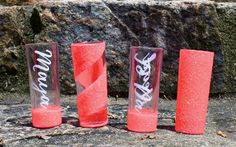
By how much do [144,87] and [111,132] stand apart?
0.19 meters

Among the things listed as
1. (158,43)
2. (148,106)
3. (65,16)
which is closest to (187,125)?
(148,106)

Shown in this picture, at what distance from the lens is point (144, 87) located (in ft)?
5.96

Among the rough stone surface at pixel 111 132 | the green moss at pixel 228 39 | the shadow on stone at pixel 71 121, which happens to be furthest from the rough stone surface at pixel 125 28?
the shadow on stone at pixel 71 121

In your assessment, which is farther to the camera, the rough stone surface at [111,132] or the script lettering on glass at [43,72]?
the script lettering on glass at [43,72]

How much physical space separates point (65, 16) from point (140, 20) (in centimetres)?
31

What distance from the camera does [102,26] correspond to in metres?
2.27

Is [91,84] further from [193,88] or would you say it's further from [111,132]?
[193,88]

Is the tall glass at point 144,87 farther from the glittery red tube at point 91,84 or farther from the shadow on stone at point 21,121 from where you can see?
the shadow on stone at point 21,121

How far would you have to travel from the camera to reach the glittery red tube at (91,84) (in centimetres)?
184

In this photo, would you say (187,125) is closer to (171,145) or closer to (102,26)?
(171,145)

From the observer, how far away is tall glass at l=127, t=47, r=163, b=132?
179 centimetres

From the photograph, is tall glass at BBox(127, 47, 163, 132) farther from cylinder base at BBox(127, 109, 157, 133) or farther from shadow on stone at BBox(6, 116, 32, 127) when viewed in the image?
shadow on stone at BBox(6, 116, 32, 127)

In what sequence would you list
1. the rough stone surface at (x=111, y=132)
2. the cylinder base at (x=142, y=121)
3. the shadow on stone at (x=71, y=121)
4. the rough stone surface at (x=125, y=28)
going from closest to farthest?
the rough stone surface at (x=111, y=132) → the cylinder base at (x=142, y=121) → the shadow on stone at (x=71, y=121) → the rough stone surface at (x=125, y=28)

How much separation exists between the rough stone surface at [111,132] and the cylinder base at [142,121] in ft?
0.07
